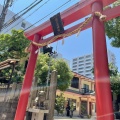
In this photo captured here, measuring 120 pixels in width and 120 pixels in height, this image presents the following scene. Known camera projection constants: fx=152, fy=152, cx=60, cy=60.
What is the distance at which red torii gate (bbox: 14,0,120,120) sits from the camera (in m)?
2.13

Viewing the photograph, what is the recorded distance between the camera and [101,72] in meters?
2.31

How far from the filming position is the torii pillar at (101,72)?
82.2 inches

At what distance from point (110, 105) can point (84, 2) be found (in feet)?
6.55

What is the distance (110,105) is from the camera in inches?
83.0

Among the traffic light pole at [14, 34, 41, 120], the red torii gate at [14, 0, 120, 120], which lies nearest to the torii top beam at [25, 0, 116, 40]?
the red torii gate at [14, 0, 120, 120]

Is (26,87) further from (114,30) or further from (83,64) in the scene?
(83,64)

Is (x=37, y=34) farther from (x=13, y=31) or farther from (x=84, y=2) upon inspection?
(x=13, y=31)

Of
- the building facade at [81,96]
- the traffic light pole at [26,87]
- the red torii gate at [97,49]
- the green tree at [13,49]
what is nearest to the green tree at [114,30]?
the red torii gate at [97,49]

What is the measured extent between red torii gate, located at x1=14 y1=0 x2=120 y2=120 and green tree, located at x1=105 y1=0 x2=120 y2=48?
288 cm

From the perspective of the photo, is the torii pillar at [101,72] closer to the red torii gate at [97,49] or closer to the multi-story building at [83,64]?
the red torii gate at [97,49]

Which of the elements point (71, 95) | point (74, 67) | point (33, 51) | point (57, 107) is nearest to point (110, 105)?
point (33, 51)

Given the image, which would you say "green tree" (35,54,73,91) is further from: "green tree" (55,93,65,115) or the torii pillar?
the torii pillar

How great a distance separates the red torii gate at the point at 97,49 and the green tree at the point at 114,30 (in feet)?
9.43

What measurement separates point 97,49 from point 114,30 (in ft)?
11.9
